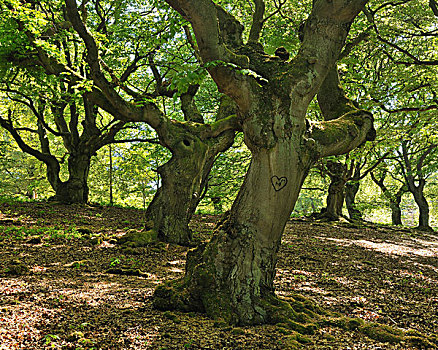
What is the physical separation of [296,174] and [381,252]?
737cm

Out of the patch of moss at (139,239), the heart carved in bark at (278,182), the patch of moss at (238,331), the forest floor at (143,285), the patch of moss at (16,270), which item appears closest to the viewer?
the forest floor at (143,285)

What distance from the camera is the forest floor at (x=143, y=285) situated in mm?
3332

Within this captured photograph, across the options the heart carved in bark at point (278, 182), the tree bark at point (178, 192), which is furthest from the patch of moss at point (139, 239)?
the heart carved in bark at point (278, 182)

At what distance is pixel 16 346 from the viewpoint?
2887 mm

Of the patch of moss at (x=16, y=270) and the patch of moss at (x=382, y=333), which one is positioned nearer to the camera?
the patch of moss at (x=382, y=333)

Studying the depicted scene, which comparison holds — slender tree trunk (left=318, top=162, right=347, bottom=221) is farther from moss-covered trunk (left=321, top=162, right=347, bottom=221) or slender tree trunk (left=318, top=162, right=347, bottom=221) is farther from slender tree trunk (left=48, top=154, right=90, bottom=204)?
slender tree trunk (left=48, top=154, right=90, bottom=204)

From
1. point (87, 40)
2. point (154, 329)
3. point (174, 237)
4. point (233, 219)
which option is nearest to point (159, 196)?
point (174, 237)

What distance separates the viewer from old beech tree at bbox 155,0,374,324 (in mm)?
4055

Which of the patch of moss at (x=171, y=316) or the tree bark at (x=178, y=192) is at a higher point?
the tree bark at (x=178, y=192)

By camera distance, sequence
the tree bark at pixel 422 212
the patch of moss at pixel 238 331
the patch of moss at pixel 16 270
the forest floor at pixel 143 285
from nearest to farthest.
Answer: the forest floor at pixel 143 285, the patch of moss at pixel 238 331, the patch of moss at pixel 16 270, the tree bark at pixel 422 212

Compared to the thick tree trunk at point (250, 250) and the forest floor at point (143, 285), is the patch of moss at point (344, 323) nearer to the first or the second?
the forest floor at point (143, 285)

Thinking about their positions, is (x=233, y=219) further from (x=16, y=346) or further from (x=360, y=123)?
(x=360, y=123)

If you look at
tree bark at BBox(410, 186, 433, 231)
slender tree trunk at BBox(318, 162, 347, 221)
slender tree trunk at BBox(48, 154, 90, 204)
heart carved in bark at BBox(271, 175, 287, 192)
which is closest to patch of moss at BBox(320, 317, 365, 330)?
heart carved in bark at BBox(271, 175, 287, 192)

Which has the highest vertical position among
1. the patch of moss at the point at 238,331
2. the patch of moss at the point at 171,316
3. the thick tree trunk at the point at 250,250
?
the thick tree trunk at the point at 250,250
